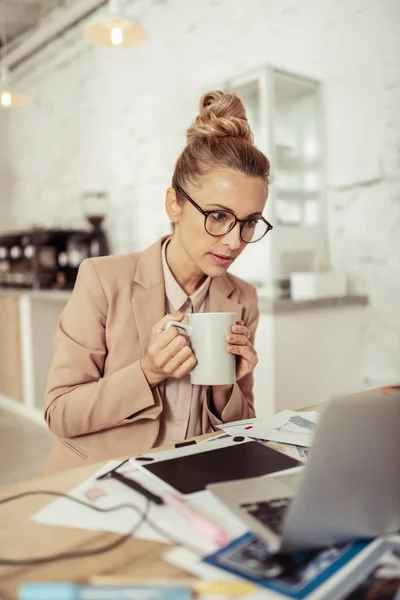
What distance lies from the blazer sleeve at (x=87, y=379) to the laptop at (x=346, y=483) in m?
0.46

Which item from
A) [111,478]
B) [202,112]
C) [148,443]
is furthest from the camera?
[202,112]

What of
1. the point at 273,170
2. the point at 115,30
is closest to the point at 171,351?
the point at 273,170

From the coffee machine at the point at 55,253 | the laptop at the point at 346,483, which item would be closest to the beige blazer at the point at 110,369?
the laptop at the point at 346,483

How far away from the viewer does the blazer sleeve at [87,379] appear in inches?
39.0

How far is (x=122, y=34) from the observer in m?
2.35

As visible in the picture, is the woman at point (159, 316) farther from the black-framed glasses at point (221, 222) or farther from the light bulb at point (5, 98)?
the light bulb at point (5, 98)

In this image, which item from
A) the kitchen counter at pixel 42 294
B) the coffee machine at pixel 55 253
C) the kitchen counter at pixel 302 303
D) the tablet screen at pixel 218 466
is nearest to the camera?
the tablet screen at pixel 218 466

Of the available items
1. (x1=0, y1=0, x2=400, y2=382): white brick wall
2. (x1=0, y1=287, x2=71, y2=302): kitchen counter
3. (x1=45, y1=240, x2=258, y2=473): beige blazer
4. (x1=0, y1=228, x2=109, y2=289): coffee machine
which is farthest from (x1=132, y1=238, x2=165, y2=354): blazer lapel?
(x1=0, y1=228, x2=109, y2=289): coffee machine

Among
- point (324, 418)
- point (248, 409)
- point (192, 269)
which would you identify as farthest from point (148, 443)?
point (324, 418)

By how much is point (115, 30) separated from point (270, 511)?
2.27 m

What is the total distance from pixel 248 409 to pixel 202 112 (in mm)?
667

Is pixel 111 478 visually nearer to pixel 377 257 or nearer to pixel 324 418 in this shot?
pixel 324 418

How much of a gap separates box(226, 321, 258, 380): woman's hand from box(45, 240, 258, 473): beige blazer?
0.45 feet

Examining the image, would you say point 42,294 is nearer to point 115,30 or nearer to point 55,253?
→ point 55,253
